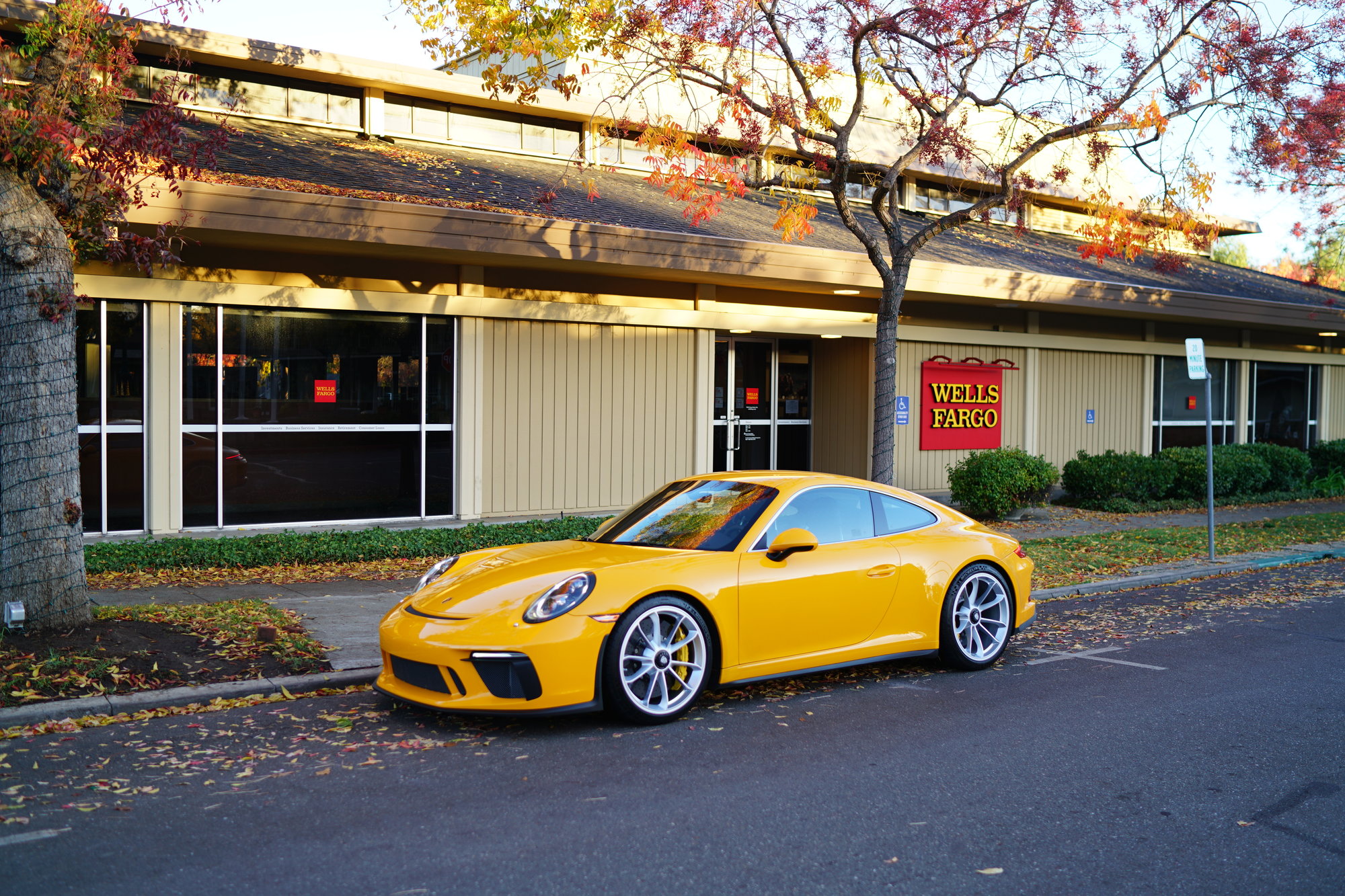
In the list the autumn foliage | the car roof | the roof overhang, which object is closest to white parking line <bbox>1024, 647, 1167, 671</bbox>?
the car roof

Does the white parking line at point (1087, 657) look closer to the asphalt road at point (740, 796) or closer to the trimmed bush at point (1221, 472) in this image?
the asphalt road at point (740, 796)

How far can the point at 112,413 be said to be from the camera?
11.5 meters

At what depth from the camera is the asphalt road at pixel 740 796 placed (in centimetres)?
399

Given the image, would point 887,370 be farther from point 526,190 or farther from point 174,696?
point 174,696

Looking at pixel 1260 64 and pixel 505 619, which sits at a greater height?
pixel 1260 64

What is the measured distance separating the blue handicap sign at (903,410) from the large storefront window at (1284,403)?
1011 centimetres

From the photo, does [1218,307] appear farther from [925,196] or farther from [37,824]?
[37,824]

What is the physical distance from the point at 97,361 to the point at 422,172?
461 cm

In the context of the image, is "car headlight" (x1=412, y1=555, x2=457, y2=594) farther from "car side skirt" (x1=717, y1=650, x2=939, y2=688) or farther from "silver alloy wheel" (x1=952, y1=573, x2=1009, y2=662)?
"silver alloy wheel" (x1=952, y1=573, x2=1009, y2=662)

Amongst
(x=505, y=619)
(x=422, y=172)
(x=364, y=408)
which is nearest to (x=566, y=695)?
(x=505, y=619)

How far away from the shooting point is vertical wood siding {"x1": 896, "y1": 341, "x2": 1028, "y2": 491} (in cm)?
1777

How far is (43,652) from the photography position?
262 inches

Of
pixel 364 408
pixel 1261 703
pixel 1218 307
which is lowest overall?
pixel 1261 703

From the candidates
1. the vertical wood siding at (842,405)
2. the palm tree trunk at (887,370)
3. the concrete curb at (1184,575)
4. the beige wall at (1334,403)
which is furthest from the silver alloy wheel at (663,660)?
the beige wall at (1334,403)
